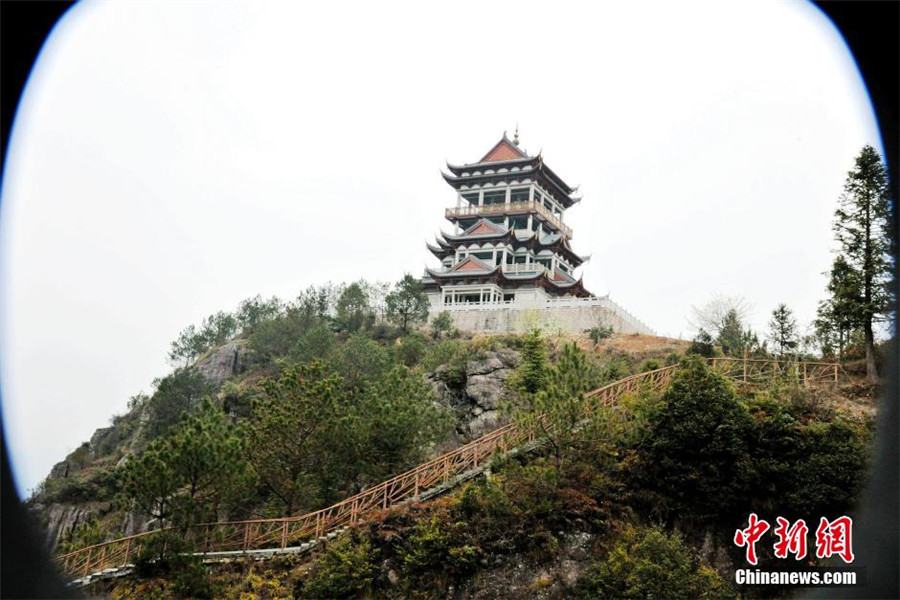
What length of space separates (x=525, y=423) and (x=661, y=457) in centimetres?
242

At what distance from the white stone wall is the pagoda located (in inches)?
22.6

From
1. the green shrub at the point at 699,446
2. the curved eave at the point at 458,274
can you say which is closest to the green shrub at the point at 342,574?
the green shrub at the point at 699,446

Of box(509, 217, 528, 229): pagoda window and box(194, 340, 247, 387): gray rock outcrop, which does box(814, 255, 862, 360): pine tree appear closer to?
box(194, 340, 247, 387): gray rock outcrop

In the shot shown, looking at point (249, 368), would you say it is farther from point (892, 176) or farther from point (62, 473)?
point (892, 176)

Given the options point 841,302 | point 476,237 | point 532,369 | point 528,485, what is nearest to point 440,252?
point 476,237

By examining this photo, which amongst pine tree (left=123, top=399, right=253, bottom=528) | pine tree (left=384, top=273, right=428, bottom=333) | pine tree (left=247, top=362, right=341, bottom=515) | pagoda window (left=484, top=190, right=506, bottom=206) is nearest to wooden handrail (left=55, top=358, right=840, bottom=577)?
pine tree (left=123, top=399, right=253, bottom=528)

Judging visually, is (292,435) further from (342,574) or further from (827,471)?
(827,471)

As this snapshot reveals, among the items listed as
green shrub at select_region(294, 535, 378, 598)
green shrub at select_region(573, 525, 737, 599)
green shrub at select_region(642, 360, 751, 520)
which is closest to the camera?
green shrub at select_region(573, 525, 737, 599)

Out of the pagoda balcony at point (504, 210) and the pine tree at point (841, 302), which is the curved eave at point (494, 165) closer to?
the pagoda balcony at point (504, 210)

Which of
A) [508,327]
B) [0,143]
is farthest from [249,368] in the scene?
[0,143]

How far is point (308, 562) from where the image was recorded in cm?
1336

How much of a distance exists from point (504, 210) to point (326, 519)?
1324 inches

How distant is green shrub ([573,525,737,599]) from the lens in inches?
399

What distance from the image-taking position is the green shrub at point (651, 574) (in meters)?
10.1
